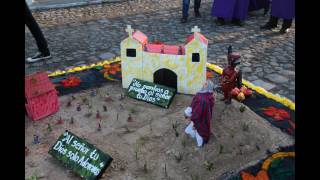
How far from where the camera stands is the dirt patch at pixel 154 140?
14.6 ft

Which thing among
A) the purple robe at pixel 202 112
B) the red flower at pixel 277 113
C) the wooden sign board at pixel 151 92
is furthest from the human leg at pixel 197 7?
the purple robe at pixel 202 112

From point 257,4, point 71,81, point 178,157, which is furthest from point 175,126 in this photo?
point 257,4

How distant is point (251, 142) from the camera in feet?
15.8

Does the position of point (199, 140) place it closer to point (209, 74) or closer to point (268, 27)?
point (209, 74)

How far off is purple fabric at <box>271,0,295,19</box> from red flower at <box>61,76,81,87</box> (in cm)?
484

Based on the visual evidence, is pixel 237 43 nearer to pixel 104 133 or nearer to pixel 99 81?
pixel 99 81

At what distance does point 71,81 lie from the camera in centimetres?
668

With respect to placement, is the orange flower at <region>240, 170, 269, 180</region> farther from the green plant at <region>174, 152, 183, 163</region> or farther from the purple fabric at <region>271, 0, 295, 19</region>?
the purple fabric at <region>271, 0, 295, 19</region>

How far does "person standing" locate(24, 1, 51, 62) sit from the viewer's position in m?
7.19

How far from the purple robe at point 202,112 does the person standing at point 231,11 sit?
5.31 m

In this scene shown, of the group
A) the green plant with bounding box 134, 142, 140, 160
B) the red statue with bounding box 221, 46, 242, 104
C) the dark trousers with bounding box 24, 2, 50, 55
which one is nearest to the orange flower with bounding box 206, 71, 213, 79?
the red statue with bounding box 221, 46, 242, 104

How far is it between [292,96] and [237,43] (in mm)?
2492

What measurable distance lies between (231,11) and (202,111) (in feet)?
17.9
